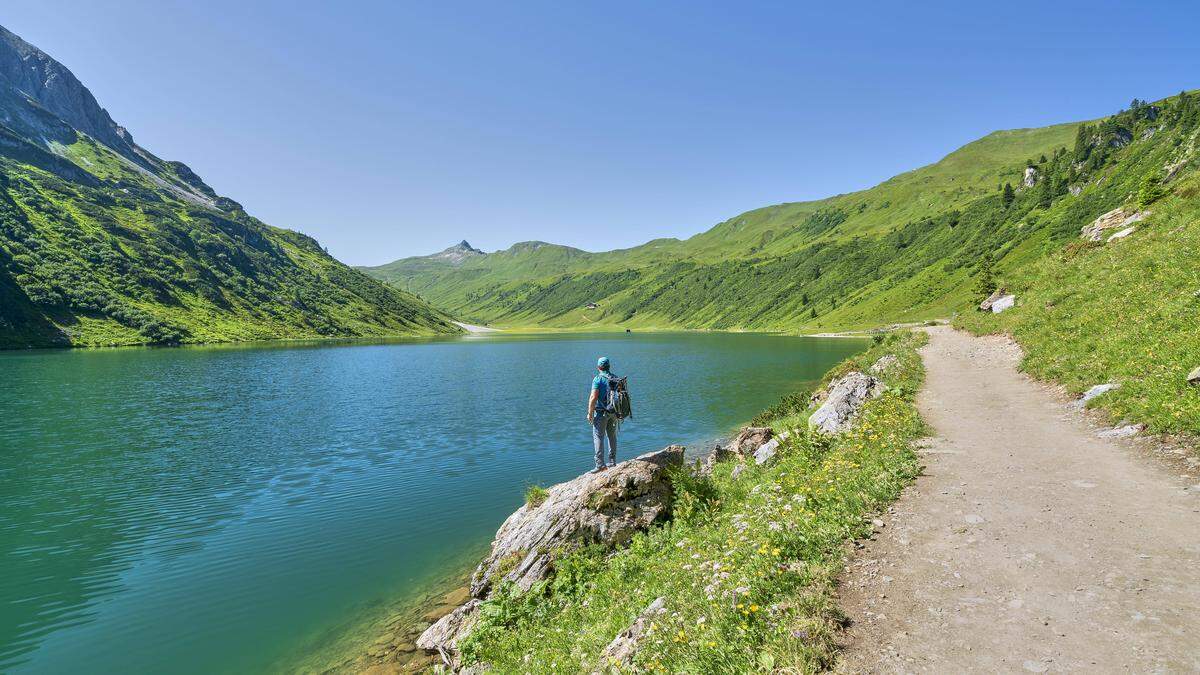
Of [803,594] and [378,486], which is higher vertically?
[803,594]

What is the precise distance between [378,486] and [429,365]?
83.1 m

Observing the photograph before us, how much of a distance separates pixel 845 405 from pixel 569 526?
14.4 metres

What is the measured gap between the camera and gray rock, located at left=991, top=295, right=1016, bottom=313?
50.9 metres

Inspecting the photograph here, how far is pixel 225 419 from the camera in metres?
49.3

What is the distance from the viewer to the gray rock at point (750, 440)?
947 inches

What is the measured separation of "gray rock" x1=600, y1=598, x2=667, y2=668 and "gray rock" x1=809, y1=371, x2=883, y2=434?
11.3 meters

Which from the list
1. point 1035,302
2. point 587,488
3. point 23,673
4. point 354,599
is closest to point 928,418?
point 587,488

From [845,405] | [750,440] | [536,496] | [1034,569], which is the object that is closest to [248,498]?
[536,496]

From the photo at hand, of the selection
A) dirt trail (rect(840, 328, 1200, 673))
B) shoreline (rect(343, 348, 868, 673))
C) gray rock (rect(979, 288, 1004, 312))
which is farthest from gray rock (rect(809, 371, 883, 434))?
gray rock (rect(979, 288, 1004, 312))

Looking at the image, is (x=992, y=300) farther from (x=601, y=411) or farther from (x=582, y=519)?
(x=582, y=519)

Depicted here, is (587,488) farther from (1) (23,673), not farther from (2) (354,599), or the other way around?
(1) (23,673)

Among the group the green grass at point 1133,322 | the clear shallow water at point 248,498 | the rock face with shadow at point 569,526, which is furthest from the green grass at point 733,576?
the clear shallow water at point 248,498

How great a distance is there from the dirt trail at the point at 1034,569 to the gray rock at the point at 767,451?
5.93 m

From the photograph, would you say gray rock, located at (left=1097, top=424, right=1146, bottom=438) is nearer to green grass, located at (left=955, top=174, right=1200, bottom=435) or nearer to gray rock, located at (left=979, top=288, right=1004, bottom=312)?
green grass, located at (left=955, top=174, right=1200, bottom=435)
